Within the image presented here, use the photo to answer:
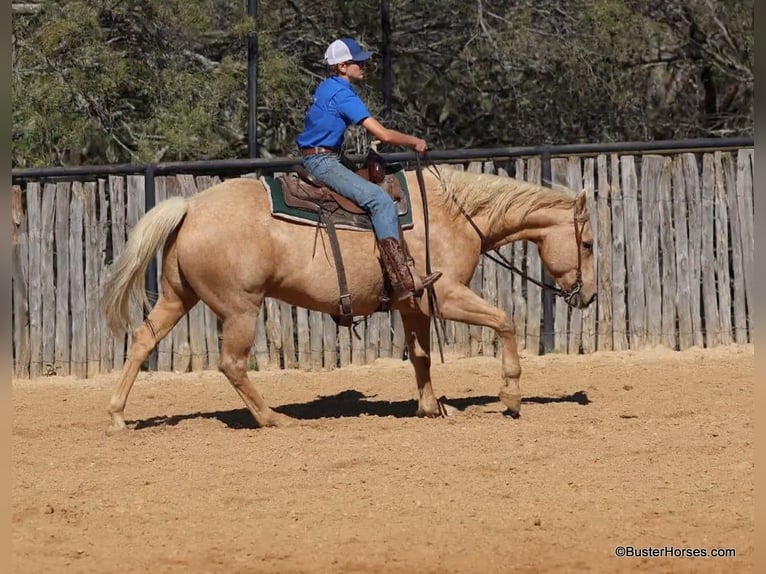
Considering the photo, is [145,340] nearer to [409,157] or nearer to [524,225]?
[524,225]

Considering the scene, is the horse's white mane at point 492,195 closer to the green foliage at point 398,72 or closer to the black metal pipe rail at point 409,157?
the black metal pipe rail at point 409,157

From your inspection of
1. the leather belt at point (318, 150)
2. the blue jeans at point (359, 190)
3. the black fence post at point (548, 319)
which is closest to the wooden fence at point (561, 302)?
the black fence post at point (548, 319)

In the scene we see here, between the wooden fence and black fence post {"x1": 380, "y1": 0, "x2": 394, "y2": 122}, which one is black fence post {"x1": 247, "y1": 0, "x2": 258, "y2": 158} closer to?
the wooden fence

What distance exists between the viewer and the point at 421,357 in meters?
9.22

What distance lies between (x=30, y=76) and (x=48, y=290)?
7.92 feet

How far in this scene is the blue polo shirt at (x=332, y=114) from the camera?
8641mm

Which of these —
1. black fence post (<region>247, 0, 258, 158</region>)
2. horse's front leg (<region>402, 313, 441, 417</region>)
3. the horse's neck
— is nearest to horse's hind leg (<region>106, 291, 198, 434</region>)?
horse's front leg (<region>402, 313, 441, 417</region>)

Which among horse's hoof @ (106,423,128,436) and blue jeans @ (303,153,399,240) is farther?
horse's hoof @ (106,423,128,436)

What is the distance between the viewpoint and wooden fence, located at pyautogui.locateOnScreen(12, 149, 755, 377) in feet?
37.7

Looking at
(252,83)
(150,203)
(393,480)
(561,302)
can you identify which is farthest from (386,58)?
(393,480)

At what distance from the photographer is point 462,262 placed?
29.6ft

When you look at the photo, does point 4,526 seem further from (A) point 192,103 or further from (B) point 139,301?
(A) point 192,103

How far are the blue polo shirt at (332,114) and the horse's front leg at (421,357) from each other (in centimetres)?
145

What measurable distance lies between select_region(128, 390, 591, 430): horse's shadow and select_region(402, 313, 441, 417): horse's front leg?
0.25 m
